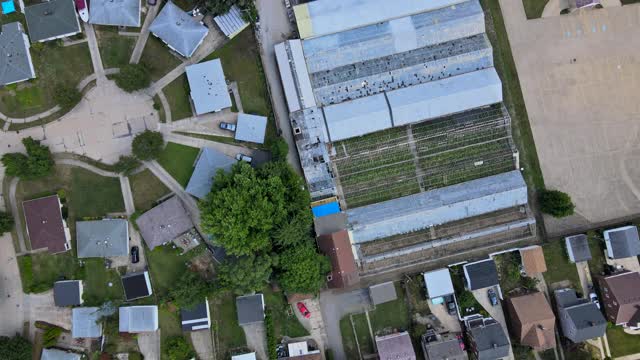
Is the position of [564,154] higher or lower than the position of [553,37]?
lower

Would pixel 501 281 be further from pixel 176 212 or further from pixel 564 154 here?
pixel 176 212

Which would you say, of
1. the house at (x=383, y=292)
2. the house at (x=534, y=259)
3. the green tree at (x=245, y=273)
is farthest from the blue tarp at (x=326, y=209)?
the house at (x=534, y=259)

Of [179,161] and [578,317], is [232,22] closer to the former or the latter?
A: [179,161]

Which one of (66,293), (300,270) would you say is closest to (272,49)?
(300,270)

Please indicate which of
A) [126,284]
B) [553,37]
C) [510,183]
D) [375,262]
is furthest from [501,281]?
[126,284]

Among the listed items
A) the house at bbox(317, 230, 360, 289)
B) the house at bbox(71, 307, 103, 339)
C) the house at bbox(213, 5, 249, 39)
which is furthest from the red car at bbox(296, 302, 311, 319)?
the house at bbox(213, 5, 249, 39)
